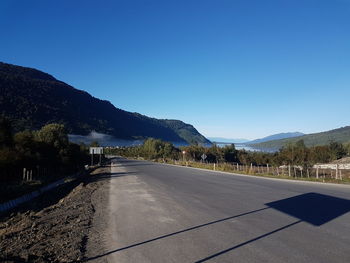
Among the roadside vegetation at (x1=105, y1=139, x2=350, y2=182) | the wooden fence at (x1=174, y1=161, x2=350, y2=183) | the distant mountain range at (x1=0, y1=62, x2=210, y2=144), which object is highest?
the distant mountain range at (x1=0, y1=62, x2=210, y2=144)

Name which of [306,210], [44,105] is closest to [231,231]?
[306,210]

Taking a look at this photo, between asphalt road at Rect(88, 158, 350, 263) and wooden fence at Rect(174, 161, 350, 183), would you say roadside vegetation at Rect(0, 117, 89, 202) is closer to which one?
asphalt road at Rect(88, 158, 350, 263)

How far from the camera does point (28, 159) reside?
3369 centimetres

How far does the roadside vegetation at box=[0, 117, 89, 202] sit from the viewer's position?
2600 cm

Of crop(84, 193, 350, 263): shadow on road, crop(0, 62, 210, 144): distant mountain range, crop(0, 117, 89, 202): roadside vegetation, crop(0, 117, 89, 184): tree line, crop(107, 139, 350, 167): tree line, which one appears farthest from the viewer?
crop(0, 62, 210, 144): distant mountain range

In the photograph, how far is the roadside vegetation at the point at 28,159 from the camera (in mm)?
26000

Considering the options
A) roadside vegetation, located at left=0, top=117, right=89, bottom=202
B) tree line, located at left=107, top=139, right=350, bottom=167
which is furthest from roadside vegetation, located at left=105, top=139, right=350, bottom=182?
roadside vegetation, located at left=0, top=117, right=89, bottom=202

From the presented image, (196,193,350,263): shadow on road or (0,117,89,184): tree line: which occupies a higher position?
(0,117,89,184): tree line

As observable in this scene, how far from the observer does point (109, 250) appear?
5988 millimetres

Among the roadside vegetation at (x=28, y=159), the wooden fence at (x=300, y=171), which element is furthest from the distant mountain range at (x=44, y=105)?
the wooden fence at (x=300, y=171)

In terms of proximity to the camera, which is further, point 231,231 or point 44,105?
point 44,105

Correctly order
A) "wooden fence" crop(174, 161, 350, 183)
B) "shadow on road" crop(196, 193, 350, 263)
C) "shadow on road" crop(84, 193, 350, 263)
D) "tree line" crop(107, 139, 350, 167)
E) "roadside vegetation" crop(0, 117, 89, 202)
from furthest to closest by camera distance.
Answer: "tree line" crop(107, 139, 350, 167) → "wooden fence" crop(174, 161, 350, 183) → "roadside vegetation" crop(0, 117, 89, 202) → "shadow on road" crop(196, 193, 350, 263) → "shadow on road" crop(84, 193, 350, 263)

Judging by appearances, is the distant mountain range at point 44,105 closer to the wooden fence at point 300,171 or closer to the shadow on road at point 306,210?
the wooden fence at point 300,171

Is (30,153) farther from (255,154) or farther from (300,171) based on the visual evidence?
(255,154)
